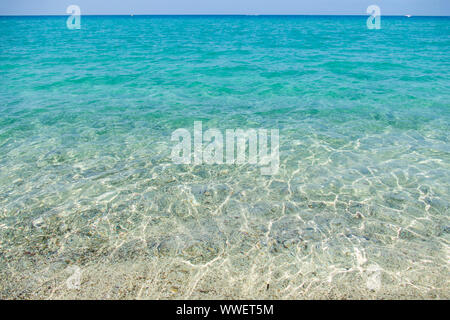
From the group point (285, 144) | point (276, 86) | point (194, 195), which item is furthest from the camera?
point (276, 86)

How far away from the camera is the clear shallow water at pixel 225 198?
564cm

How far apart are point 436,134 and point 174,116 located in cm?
1213

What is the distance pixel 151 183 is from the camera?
28.8ft

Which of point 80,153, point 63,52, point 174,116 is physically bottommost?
point 80,153

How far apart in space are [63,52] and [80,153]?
2780cm

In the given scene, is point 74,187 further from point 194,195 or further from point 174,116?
point 174,116

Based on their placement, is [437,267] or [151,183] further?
[151,183]

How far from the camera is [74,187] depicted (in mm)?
8508

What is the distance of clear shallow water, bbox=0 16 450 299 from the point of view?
5.64 metres

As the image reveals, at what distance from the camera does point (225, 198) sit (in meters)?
8.12

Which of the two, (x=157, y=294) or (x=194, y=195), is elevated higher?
(x=194, y=195)

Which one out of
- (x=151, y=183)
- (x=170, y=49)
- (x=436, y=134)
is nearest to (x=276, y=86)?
(x=436, y=134)
